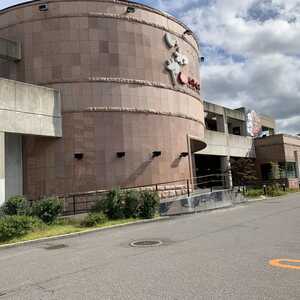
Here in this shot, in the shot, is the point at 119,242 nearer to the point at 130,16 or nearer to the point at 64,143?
the point at 64,143

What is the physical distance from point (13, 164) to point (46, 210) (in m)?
5.44

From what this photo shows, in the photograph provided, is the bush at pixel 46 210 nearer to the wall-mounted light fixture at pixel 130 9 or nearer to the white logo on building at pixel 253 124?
the wall-mounted light fixture at pixel 130 9

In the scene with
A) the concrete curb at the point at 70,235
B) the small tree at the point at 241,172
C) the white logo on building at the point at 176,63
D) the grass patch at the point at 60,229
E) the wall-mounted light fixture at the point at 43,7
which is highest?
Answer: the wall-mounted light fixture at the point at 43,7

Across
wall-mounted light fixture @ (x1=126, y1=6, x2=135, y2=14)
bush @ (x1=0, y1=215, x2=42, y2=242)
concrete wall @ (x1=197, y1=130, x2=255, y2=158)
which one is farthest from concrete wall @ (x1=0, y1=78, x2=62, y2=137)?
concrete wall @ (x1=197, y1=130, x2=255, y2=158)

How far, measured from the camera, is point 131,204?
1808 centimetres

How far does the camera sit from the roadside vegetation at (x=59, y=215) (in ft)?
43.8

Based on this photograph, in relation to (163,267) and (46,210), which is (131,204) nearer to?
(46,210)

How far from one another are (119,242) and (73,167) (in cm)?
900

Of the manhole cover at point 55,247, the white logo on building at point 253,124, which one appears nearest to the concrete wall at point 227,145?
the white logo on building at point 253,124

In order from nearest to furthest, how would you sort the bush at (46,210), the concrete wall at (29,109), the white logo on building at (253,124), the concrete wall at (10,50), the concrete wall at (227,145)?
the bush at (46,210) → the concrete wall at (29,109) → the concrete wall at (10,50) → the concrete wall at (227,145) → the white logo on building at (253,124)

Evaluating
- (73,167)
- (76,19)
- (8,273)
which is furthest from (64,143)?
(8,273)

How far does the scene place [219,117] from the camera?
46.0 m

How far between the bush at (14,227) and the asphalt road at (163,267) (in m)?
1.07

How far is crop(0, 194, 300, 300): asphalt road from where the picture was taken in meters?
6.34
